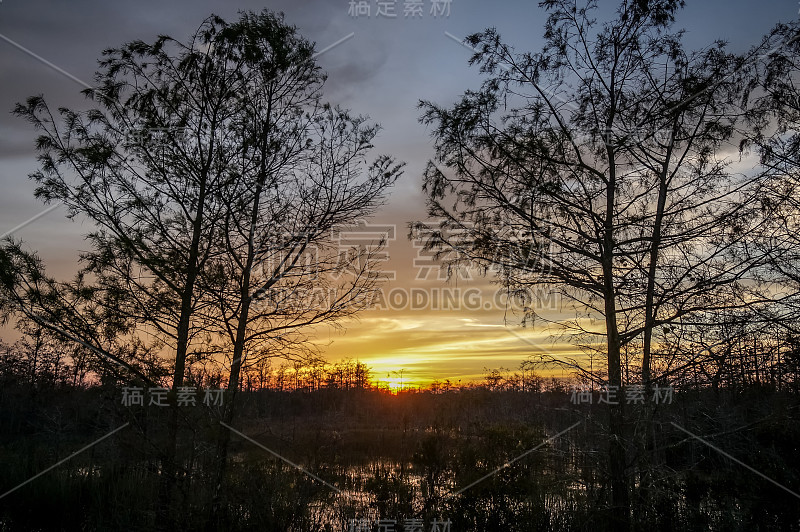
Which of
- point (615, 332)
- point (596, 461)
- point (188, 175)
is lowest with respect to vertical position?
point (596, 461)

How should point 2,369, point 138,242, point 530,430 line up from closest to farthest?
point 138,242, point 530,430, point 2,369

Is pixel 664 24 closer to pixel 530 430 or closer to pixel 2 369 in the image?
pixel 530 430

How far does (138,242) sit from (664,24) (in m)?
8.19

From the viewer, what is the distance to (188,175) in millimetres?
7820

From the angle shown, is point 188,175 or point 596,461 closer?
point 596,461

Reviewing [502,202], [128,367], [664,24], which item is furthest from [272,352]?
[664,24]

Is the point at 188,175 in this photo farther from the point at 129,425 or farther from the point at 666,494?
the point at 666,494

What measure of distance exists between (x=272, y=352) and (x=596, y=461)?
4.97 meters

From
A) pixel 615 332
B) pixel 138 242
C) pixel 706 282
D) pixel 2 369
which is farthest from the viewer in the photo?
pixel 2 369

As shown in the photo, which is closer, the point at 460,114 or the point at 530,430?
the point at 460,114

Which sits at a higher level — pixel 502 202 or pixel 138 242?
pixel 502 202

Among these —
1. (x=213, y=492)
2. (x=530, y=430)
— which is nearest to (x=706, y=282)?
(x=530, y=430)

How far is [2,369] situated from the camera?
24.2m

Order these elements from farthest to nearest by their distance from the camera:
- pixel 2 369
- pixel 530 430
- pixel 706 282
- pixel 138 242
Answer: pixel 2 369
pixel 530 430
pixel 138 242
pixel 706 282
